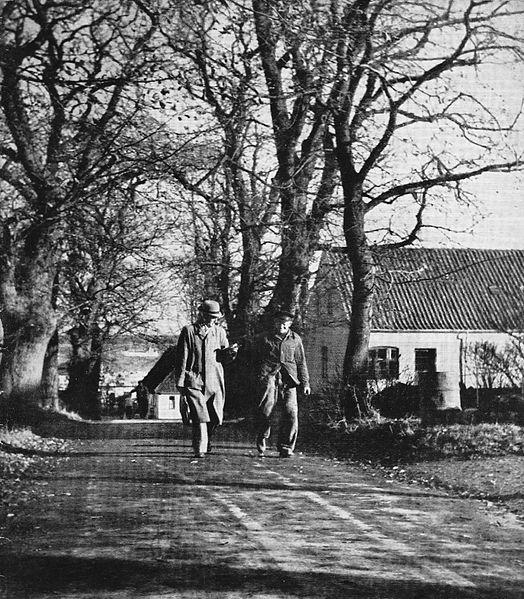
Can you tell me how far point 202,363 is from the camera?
42.0ft

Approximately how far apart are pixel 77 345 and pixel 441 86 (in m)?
29.2

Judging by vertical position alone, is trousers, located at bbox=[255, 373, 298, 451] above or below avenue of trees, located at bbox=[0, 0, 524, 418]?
below

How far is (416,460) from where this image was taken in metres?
13.1

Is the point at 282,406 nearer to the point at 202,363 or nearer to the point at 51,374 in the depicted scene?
the point at 202,363

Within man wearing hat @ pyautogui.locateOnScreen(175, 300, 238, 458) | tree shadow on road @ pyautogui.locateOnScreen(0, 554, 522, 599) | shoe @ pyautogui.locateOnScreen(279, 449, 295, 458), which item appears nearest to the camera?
tree shadow on road @ pyautogui.locateOnScreen(0, 554, 522, 599)

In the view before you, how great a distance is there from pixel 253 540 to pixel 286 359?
6.40 meters

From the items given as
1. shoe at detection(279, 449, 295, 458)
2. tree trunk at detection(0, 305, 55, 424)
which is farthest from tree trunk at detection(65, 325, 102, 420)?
shoe at detection(279, 449, 295, 458)

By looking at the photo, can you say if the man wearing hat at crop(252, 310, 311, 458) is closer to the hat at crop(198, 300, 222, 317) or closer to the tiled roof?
the hat at crop(198, 300, 222, 317)

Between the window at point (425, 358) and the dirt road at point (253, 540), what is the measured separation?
33.8 meters

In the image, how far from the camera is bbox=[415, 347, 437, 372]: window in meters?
44.7

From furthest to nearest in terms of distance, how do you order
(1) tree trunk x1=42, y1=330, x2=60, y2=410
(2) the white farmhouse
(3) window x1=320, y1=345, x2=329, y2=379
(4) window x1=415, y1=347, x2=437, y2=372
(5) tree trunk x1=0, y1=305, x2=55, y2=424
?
1. (3) window x1=320, y1=345, x2=329, y2=379
2. (4) window x1=415, y1=347, x2=437, y2=372
3. (2) the white farmhouse
4. (1) tree trunk x1=42, y1=330, x2=60, y2=410
5. (5) tree trunk x1=0, y1=305, x2=55, y2=424

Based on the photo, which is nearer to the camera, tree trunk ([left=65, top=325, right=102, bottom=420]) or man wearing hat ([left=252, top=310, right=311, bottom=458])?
Answer: man wearing hat ([left=252, top=310, right=311, bottom=458])

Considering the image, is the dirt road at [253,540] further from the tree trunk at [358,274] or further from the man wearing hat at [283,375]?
the tree trunk at [358,274]

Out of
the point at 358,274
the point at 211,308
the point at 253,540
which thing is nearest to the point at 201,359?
the point at 211,308
